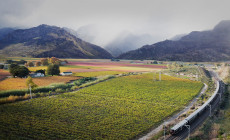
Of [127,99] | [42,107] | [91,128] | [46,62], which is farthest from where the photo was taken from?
[46,62]

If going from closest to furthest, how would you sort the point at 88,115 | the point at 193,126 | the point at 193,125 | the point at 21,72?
1. the point at 193,126
2. the point at 193,125
3. the point at 88,115
4. the point at 21,72

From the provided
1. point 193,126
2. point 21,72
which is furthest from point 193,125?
point 21,72

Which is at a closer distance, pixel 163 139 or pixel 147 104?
pixel 163 139

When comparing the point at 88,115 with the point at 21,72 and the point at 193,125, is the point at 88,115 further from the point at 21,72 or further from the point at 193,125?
the point at 21,72

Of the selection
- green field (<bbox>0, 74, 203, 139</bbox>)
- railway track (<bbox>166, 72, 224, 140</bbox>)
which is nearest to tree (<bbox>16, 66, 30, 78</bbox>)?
green field (<bbox>0, 74, 203, 139</bbox>)

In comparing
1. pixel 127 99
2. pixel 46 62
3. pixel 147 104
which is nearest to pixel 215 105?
pixel 147 104

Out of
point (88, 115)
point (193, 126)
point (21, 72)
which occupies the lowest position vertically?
point (193, 126)

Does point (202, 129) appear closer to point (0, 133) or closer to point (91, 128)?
point (91, 128)

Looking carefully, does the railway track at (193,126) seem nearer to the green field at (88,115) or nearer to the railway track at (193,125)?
the railway track at (193,125)

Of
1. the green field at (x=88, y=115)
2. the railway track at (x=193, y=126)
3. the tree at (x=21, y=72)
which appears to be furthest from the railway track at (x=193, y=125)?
the tree at (x=21, y=72)
